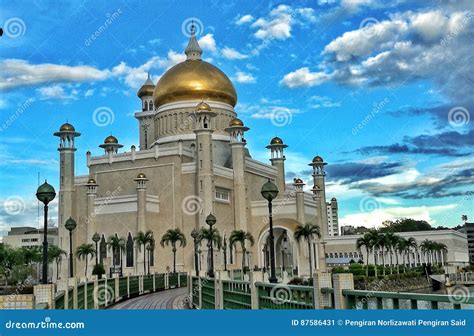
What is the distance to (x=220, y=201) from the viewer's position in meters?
43.3

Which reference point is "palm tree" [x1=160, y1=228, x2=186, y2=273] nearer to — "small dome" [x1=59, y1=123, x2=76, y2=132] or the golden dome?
"small dome" [x1=59, y1=123, x2=76, y2=132]

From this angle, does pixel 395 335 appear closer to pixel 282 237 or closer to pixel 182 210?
pixel 182 210

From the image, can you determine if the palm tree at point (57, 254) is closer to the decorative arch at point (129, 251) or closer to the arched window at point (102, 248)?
the arched window at point (102, 248)

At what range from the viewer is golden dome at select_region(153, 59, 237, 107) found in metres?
47.0

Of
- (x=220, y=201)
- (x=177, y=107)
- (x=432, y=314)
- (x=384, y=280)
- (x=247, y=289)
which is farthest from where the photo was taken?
(x=177, y=107)

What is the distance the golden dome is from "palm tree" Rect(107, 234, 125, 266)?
1272 cm

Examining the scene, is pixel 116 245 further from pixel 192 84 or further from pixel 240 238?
pixel 192 84

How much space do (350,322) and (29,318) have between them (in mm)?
3920

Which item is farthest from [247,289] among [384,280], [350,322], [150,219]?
[150,219]

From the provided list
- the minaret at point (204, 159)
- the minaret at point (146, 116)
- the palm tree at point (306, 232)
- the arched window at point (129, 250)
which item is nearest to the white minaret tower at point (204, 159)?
the minaret at point (204, 159)

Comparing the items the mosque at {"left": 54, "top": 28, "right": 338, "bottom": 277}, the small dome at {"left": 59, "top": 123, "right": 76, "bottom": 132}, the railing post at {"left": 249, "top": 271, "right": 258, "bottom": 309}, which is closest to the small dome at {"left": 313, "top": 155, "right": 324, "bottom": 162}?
the mosque at {"left": 54, "top": 28, "right": 338, "bottom": 277}

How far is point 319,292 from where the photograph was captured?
7.26m

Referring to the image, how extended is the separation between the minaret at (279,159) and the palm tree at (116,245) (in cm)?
1591

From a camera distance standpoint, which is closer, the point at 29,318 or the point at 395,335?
the point at 395,335
